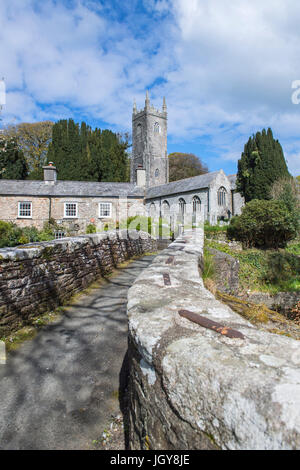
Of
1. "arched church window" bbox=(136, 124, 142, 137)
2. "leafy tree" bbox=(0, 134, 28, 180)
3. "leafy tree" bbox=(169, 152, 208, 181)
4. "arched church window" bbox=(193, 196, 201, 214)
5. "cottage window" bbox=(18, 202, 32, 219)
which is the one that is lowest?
"cottage window" bbox=(18, 202, 32, 219)

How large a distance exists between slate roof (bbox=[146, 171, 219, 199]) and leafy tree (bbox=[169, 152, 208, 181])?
1802cm

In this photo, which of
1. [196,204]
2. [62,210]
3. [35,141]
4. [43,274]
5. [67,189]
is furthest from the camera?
[35,141]

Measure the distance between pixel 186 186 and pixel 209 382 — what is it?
34485 mm

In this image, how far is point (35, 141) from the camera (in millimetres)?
43562

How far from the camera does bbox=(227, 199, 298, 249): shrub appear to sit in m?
16.3

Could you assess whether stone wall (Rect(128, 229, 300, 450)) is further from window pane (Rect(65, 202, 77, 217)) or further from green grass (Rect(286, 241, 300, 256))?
window pane (Rect(65, 202, 77, 217))

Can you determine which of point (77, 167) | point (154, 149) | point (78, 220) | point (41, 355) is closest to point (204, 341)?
point (41, 355)

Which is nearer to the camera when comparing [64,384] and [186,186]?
[64,384]

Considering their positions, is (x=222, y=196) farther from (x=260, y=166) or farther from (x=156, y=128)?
(x=156, y=128)

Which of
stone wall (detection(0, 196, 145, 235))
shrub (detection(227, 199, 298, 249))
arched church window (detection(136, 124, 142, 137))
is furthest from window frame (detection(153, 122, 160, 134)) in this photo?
shrub (detection(227, 199, 298, 249))

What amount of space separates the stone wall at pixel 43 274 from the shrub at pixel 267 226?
38.9 feet

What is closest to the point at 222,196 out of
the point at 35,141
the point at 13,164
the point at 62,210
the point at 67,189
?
the point at 67,189

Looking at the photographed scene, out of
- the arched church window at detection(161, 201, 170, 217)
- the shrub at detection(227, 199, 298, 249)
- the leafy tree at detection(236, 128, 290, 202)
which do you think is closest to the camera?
the shrub at detection(227, 199, 298, 249)

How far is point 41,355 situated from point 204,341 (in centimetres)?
284
